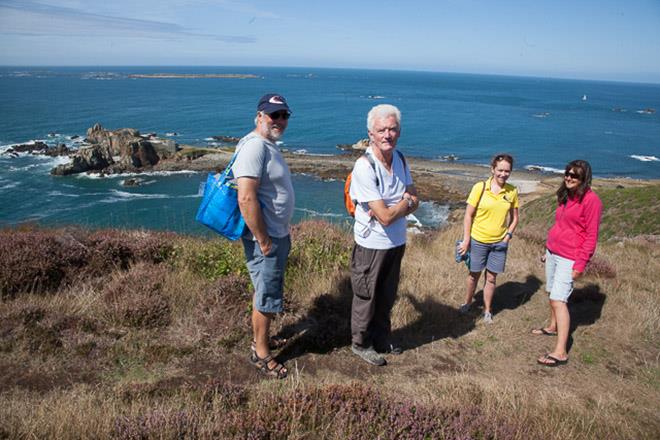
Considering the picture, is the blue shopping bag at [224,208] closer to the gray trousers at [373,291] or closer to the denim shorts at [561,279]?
the gray trousers at [373,291]

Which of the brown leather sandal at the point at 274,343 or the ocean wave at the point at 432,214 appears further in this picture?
the ocean wave at the point at 432,214

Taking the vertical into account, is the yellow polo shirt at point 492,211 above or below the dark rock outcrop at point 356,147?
above

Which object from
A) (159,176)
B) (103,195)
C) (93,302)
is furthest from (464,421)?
(159,176)

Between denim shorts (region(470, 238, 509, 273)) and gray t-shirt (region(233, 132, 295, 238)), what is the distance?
2.58m

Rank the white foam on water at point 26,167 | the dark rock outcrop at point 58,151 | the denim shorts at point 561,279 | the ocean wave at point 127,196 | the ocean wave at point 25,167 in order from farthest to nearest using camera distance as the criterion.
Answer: the dark rock outcrop at point 58,151
the white foam on water at point 26,167
the ocean wave at point 25,167
the ocean wave at point 127,196
the denim shorts at point 561,279

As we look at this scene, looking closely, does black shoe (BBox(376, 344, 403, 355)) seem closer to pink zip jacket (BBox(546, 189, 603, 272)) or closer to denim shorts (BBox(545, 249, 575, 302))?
denim shorts (BBox(545, 249, 575, 302))

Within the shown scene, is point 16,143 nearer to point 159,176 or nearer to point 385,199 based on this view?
point 159,176

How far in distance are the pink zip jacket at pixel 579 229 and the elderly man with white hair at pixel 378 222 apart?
171 cm

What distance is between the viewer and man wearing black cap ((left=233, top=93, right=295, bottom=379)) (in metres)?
3.04

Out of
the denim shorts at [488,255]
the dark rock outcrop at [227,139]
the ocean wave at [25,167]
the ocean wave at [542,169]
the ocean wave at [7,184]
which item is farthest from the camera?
the dark rock outcrop at [227,139]

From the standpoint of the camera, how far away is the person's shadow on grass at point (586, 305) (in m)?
5.10

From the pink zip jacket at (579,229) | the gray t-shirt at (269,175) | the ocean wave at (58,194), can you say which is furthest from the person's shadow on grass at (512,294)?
the ocean wave at (58,194)

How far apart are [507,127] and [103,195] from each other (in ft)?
219

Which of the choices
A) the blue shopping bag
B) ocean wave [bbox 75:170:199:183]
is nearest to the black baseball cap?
the blue shopping bag
